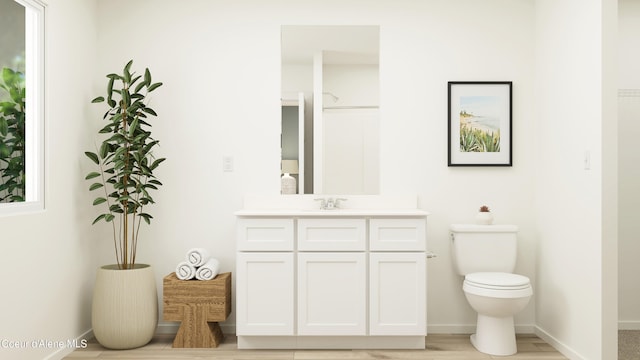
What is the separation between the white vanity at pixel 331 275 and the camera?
3.15 m

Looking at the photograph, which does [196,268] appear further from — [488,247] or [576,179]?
[576,179]

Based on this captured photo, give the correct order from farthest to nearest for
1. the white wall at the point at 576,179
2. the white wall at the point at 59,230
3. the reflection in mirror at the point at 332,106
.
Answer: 1. the reflection in mirror at the point at 332,106
2. the white wall at the point at 576,179
3. the white wall at the point at 59,230

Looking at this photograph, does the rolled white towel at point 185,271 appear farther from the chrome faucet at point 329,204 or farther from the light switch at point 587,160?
the light switch at point 587,160

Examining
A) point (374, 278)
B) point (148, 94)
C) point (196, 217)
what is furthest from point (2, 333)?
point (374, 278)

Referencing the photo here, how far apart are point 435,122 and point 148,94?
1955mm

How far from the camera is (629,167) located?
3.64 metres

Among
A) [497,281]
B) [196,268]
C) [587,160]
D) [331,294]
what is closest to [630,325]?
[497,281]

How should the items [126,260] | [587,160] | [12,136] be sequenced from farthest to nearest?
[126,260] → [587,160] → [12,136]

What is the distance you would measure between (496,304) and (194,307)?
1.79 meters

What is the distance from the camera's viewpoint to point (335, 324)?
316cm

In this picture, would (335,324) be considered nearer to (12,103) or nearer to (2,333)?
(2,333)

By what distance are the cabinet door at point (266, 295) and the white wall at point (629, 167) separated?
7.56 feet

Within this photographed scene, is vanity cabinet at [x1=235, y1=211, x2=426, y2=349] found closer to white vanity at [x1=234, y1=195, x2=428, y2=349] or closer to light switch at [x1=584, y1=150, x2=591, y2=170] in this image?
Result: white vanity at [x1=234, y1=195, x2=428, y2=349]

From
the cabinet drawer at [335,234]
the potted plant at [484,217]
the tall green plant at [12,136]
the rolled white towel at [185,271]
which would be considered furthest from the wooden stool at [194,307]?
the potted plant at [484,217]
